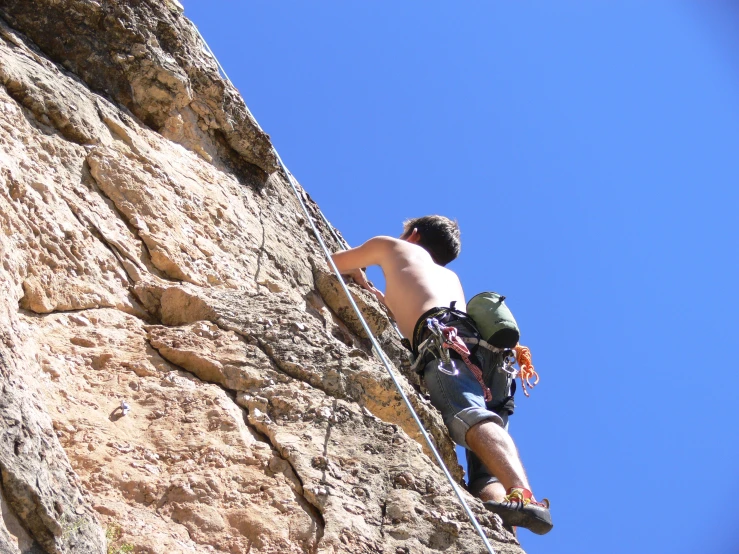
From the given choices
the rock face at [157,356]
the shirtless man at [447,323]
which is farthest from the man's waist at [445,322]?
the rock face at [157,356]

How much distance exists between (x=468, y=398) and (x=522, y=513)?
991 millimetres

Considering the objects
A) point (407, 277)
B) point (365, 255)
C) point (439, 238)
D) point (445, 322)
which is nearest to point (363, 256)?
point (365, 255)

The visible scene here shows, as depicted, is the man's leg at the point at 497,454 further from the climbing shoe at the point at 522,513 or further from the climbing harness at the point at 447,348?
the climbing harness at the point at 447,348

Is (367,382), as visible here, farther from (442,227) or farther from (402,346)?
(442,227)

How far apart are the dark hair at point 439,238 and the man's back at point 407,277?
33 cm

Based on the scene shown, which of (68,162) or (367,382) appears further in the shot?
(68,162)

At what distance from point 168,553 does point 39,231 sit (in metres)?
1.80

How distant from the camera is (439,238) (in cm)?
723

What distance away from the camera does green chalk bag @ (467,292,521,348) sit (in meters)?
5.88

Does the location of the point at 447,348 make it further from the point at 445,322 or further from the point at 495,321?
the point at 495,321

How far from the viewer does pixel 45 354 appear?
401cm

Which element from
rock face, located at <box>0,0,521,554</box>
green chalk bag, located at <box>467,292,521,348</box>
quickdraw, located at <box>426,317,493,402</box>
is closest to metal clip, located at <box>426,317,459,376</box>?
quickdraw, located at <box>426,317,493,402</box>

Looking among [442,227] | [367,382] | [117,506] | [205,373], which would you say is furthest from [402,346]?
[117,506]

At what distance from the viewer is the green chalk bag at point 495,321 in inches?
231
